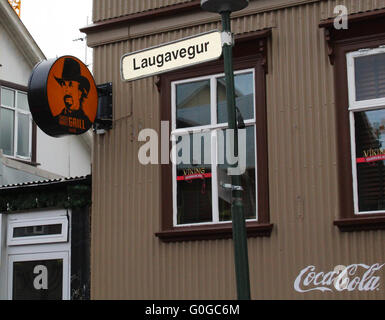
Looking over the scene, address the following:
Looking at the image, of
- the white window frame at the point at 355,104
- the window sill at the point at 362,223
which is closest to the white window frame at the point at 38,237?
the window sill at the point at 362,223

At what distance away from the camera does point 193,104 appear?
1145 centimetres

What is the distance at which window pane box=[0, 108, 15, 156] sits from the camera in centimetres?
2011

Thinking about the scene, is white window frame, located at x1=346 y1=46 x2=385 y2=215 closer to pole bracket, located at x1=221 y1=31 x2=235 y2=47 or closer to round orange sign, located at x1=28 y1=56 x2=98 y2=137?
pole bracket, located at x1=221 y1=31 x2=235 y2=47

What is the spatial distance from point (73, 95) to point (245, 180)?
2801 millimetres

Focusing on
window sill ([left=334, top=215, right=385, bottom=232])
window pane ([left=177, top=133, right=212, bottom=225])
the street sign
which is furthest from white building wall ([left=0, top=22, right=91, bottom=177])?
window sill ([left=334, top=215, right=385, bottom=232])

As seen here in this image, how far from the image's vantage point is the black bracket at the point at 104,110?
39.3 ft

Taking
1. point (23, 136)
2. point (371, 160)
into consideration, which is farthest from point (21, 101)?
point (371, 160)

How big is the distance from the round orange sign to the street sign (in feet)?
6.12

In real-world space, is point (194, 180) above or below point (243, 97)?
below

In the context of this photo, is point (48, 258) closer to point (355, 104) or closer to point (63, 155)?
point (355, 104)

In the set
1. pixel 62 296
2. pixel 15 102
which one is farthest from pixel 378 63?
pixel 15 102

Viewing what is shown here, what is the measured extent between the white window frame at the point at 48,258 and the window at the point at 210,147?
1.98 m

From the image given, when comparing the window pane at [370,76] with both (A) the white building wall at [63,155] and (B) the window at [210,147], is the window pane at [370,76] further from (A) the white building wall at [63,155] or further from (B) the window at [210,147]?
(A) the white building wall at [63,155]
